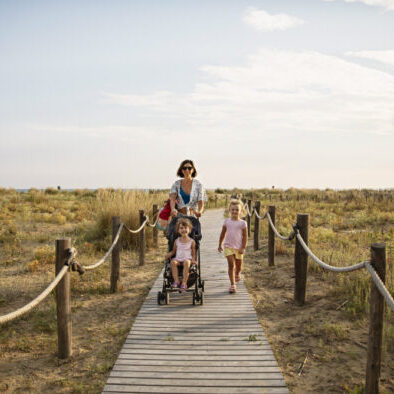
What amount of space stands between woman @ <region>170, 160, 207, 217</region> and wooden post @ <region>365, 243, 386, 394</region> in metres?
3.66

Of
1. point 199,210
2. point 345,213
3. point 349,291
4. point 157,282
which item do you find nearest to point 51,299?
point 157,282

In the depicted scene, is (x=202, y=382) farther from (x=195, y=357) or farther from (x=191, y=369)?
(x=195, y=357)

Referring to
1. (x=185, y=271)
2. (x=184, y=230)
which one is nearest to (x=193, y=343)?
(x=185, y=271)

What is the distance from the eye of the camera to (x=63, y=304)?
416cm

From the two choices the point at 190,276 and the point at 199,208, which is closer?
the point at 190,276

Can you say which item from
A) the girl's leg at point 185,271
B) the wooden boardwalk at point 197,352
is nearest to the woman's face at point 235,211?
the girl's leg at point 185,271

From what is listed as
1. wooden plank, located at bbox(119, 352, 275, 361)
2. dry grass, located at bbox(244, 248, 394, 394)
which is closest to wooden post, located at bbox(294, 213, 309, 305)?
dry grass, located at bbox(244, 248, 394, 394)

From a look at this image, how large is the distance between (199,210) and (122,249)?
14.1 feet

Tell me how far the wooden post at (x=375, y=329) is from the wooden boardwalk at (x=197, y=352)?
2.58 ft

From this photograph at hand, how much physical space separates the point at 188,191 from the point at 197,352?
3087 millimetres

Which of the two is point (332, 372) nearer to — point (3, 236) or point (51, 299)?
point (51, 299)

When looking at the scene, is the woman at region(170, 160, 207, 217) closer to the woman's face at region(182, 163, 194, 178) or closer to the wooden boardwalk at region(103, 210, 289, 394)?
the woman's face at region(182, 163, 194, 178)

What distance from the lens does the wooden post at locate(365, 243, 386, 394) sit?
10.7ft

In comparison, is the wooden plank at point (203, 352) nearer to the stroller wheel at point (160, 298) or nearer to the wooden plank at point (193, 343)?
the wooden plank at point (193, 343)
